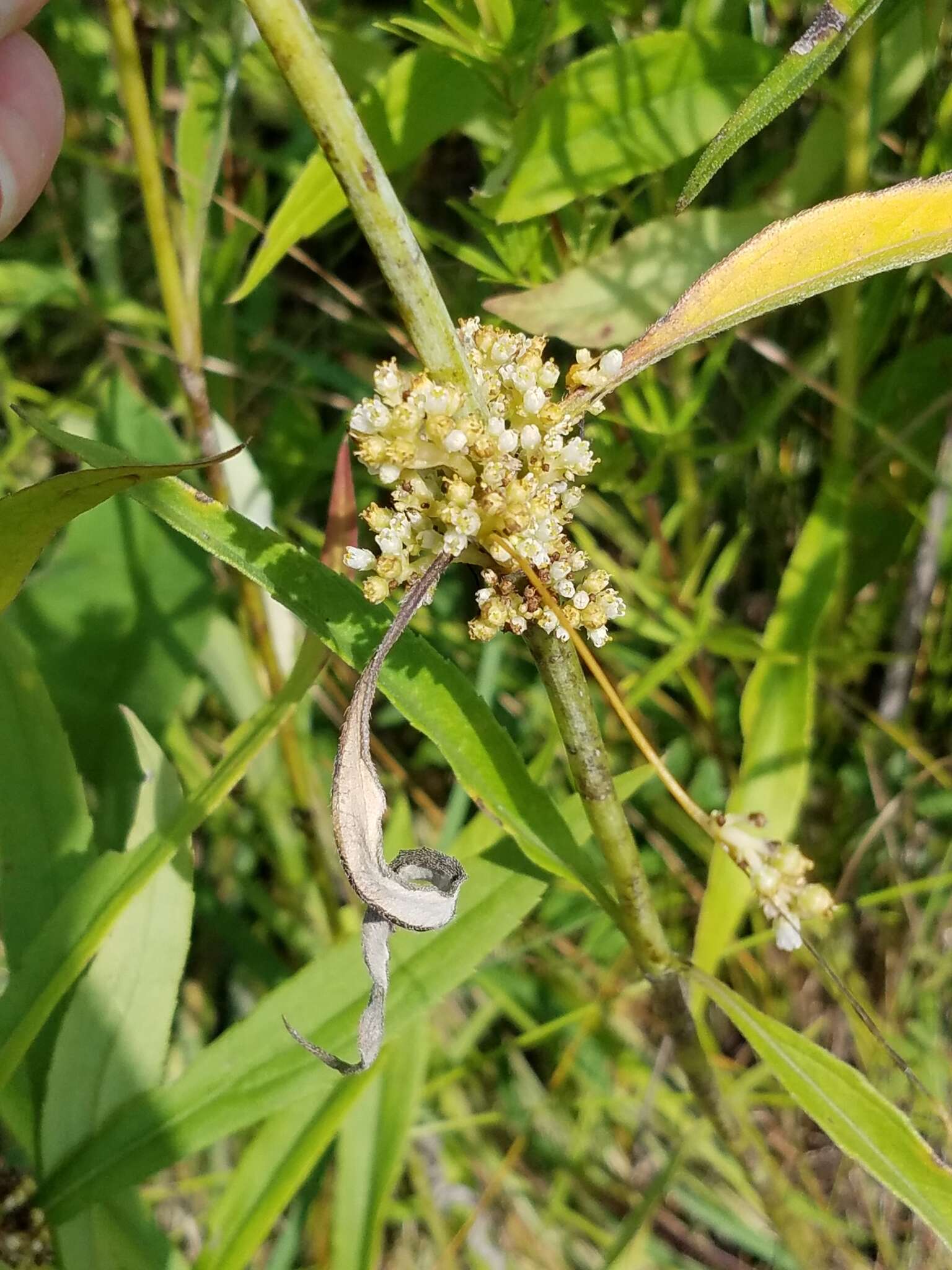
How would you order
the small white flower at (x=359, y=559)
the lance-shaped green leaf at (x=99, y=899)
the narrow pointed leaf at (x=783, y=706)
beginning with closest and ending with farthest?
1. the small white flower at (x=359, y=559)
2. the lance-shaped green leaf at (x=99, y=899)
3. the narrow pointed leaf at (x=783, y=706)

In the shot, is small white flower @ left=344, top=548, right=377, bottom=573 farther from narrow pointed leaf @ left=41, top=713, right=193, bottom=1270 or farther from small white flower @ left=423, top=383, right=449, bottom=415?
narrow pointed leaf @ left=41, top=713, right=193, bottom=1270

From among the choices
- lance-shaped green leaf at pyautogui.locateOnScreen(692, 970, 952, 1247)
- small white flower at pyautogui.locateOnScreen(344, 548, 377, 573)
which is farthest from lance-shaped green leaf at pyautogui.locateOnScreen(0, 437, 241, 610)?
lance-shaped green leaf at pyautogui.locateOnScreen(692, 970, 952, 1247)

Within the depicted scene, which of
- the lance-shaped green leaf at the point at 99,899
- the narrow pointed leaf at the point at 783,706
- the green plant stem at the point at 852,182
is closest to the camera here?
the lance-shaped green leaf at the point at 99,899

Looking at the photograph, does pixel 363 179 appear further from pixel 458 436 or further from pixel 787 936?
pixel 787 936

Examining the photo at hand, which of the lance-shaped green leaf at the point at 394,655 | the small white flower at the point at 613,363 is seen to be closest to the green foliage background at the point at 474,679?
the lance-shaped green leaf at the point at 394,655

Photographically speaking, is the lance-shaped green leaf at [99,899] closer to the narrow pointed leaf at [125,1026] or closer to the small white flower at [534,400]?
the narrow pointed leaf at [125,1026]
